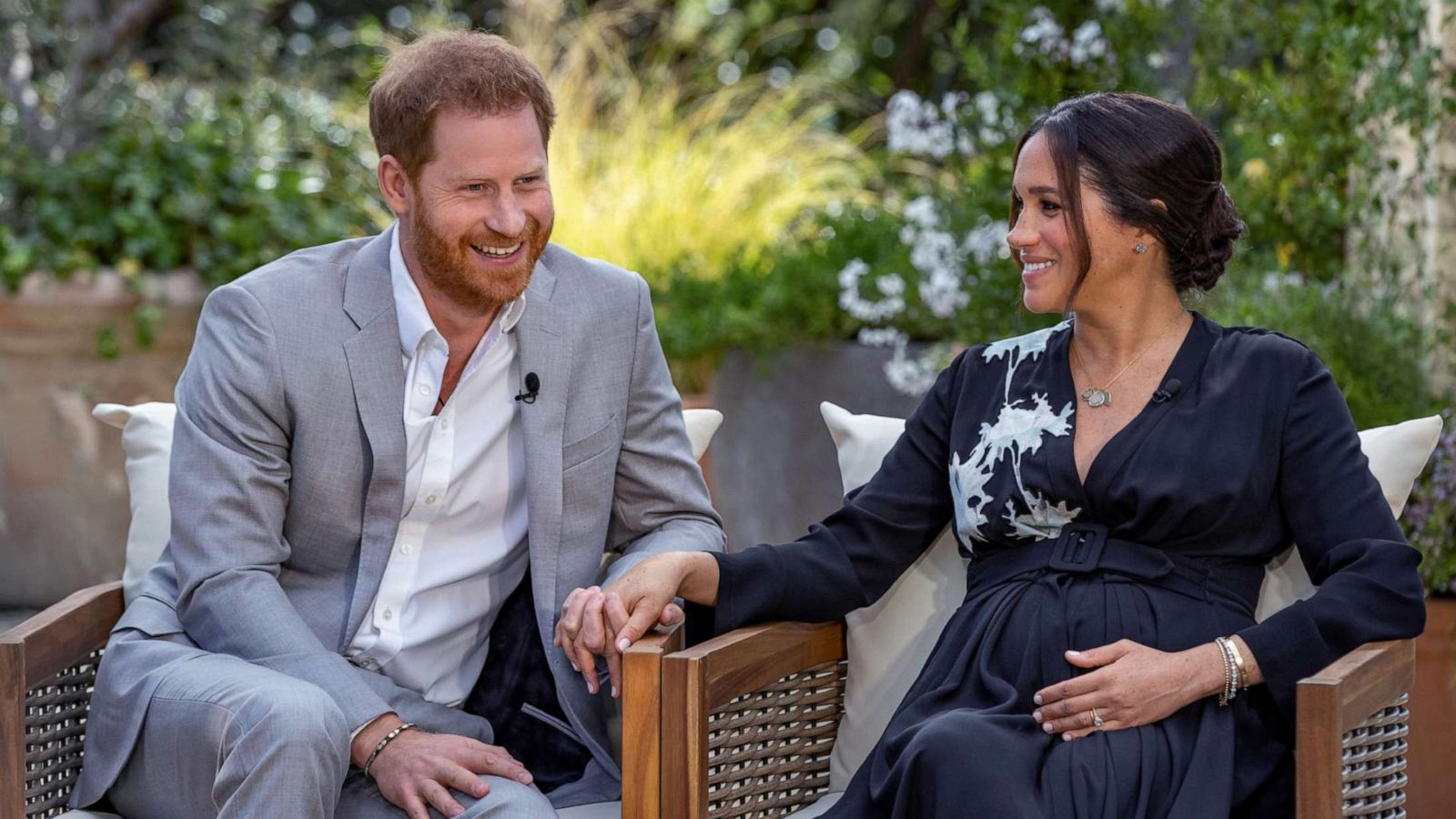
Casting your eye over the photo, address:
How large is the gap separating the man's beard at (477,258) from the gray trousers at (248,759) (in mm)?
630

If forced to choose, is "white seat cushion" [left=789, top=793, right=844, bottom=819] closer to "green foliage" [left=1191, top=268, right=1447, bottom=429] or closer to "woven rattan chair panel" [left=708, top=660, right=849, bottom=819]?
"woven rattan chair panel" [left=708, top=660, right=849, bottom=819]

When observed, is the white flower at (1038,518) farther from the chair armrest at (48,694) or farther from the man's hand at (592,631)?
the chair armrest at (48,694)

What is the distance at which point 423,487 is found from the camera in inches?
99.8

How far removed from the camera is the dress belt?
2.39m

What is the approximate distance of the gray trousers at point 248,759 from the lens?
7.03ft

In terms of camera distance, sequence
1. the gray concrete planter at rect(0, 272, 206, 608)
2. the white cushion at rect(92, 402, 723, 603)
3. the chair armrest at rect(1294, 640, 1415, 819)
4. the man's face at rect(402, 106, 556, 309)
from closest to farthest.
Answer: the chair armrest at rect(1294, 640, 1415, 819) → the man's face at rect(402, 106, 556, 309) → the white cushion at rect(92, 402, 723, 603) → the gray concrete planter at rect(0, 272, 206, 608)

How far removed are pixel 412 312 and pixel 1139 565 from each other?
1.14 meters

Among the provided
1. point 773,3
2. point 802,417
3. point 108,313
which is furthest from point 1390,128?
point 773,3

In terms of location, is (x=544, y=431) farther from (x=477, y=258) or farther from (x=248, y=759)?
(x=248, y=759)

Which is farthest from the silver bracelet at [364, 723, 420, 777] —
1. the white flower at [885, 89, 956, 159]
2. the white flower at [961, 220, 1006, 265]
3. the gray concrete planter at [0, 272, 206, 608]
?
the gray concrete planter at [0, 272, 206, 608]

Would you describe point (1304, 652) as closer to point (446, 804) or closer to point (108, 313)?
point (446, 804)

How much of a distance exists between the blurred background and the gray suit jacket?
1.70 metres

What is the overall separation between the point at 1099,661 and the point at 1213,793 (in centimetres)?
22

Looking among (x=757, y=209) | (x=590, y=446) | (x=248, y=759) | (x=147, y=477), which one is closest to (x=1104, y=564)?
(x=590, y=446)
